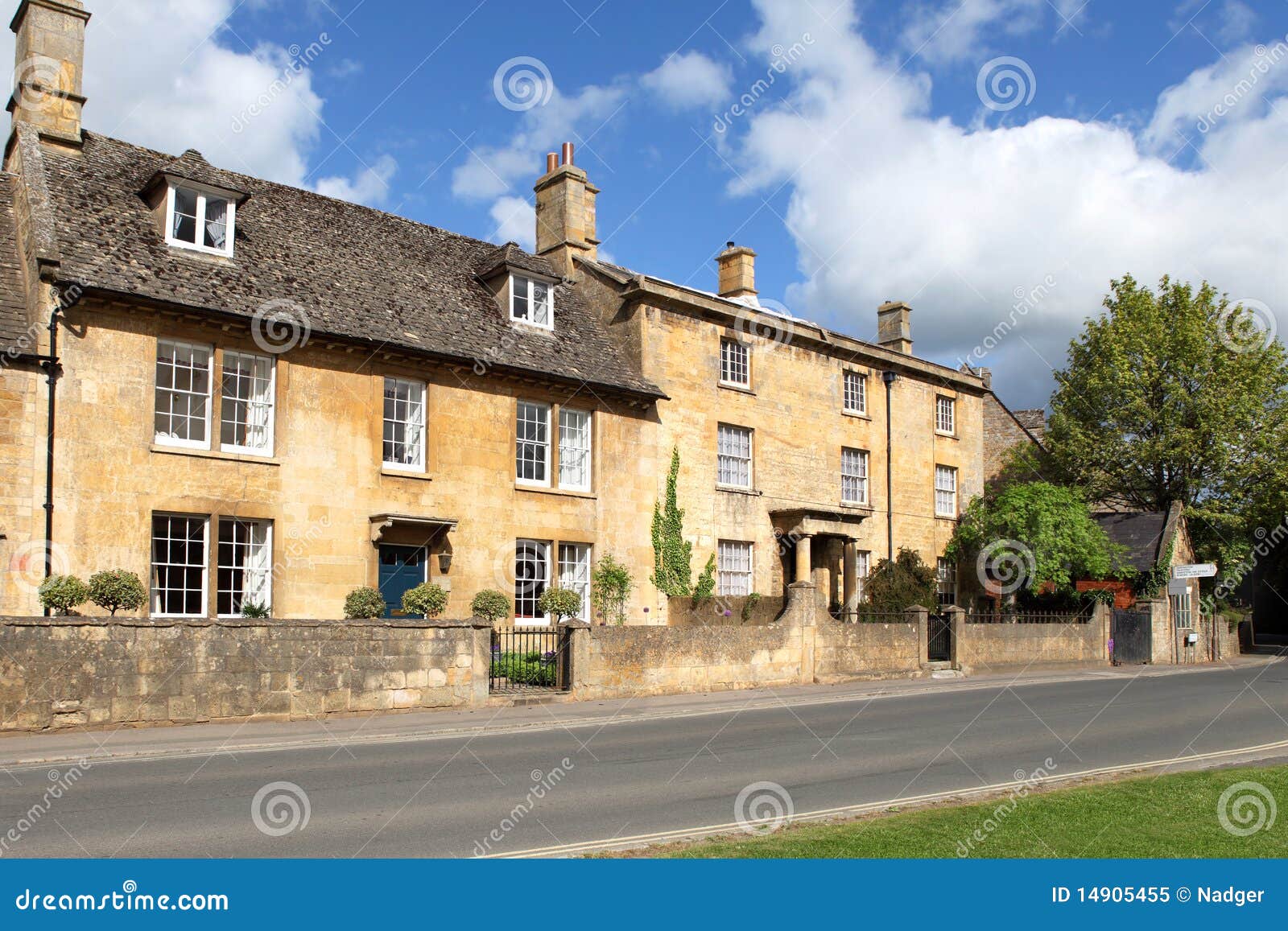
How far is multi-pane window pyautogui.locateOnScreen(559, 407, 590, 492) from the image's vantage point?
2608cm

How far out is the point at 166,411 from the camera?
19844mm

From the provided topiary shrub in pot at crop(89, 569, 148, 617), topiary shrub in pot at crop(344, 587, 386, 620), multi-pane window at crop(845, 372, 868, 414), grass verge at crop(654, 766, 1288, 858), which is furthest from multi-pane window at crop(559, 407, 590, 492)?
grass verge at crop(654, 766, 1288, 858)

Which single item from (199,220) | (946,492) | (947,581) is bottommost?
(947,581)

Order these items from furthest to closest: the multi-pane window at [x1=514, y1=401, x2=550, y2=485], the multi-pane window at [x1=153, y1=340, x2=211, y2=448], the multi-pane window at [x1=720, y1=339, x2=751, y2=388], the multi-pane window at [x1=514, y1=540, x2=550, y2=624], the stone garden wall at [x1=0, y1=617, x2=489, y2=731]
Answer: the multi-pane window at [x1=720, y1=339, x2=751, y2=388]
the multi-pane window at [x1=514, y1=401, x2=550, y2=485]
the multi-pane window at [x1=514, y1=540, x2=550, y2=624]
the multi-pane window at [x1=153, y1=340, x2=211, y2=448]
the stone garden wall at [x1=0, y1=617, x2=489, y2=731]

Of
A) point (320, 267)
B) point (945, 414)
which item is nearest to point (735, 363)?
point (945, 414)

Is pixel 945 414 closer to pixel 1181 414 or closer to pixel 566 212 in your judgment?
pixel 1181 414

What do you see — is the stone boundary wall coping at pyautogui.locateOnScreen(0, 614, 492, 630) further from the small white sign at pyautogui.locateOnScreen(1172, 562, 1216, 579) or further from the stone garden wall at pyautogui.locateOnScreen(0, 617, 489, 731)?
the small white sign at pyautogui.locateOnScreen(1172, 562, 1216, 579)

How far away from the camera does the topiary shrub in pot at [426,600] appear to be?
19.5m

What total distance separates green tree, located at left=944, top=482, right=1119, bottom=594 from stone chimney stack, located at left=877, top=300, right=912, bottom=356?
7.31 m

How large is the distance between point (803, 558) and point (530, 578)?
28.4ft

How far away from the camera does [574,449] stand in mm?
26297

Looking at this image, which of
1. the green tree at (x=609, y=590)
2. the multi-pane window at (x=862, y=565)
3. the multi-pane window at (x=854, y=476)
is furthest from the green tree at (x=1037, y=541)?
the green tree at (x=609, y=590)

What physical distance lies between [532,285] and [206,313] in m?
9.17

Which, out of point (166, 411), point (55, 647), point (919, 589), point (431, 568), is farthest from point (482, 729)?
point (919, 589)
